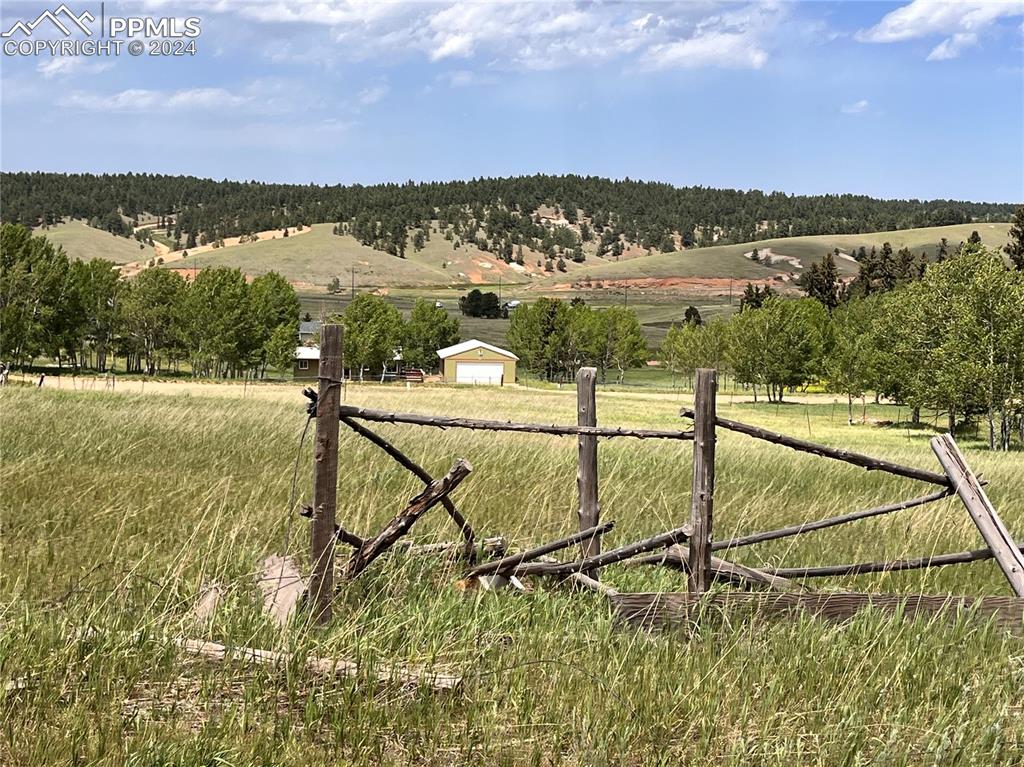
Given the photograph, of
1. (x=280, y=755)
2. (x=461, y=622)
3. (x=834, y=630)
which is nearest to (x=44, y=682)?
(x=280, y=755)

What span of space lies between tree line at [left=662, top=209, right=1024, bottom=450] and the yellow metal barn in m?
36.1

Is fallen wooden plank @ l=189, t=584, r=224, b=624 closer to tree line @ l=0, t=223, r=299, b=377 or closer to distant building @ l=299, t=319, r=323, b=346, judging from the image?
tree line @ l=0, t=223, r=299, b=377

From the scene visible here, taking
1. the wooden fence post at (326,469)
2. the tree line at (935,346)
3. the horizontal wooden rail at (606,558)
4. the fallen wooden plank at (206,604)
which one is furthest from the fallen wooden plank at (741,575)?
the tree line at (935,346)

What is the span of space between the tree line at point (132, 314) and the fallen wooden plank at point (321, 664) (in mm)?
68767

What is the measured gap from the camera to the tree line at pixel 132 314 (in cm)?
6919

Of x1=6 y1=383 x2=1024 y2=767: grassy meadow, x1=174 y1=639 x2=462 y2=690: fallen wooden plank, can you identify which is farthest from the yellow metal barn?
x1=174 y1=639 x2=462 y2=690: fallen wooden plank

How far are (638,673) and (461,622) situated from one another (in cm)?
111

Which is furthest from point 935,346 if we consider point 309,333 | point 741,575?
point 309,333

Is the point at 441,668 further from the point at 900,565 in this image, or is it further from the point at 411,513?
the point at 900,565

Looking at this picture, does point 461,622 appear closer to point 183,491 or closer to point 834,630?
point 834,630

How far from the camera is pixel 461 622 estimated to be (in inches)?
201

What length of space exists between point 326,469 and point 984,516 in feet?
13.2

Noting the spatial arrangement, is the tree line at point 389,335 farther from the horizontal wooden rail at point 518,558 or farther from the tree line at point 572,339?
the horizontal wooden rail at point 518,558

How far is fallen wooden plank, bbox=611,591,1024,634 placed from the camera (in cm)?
517
